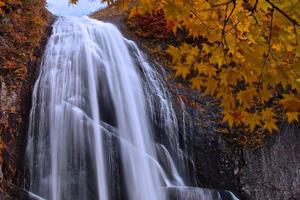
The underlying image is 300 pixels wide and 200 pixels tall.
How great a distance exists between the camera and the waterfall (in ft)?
21.3

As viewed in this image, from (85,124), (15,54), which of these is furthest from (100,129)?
(15,54)

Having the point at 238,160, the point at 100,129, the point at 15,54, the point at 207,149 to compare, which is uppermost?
the point at 15,54

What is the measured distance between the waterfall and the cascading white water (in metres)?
0.01

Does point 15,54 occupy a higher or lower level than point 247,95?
higher

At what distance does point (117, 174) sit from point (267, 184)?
308 cm

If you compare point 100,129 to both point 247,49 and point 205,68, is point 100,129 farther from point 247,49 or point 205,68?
point 247,49

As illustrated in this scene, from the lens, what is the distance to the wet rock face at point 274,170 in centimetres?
849

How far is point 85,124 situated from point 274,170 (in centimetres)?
364

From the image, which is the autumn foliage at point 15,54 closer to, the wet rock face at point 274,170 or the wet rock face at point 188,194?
the wet rock face at point 188,194

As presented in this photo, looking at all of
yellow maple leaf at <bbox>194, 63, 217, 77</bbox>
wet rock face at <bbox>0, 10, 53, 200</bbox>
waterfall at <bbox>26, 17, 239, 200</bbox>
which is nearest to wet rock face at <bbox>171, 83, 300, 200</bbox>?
waterfall at <bbox>26, 17, 239, 200</bbox>

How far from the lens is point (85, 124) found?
7062 millimetres

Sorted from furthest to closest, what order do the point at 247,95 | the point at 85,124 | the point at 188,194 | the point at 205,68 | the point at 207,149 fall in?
1. the point at 207,149
2. the point at 85,124
3. the point at 188,194
4. the point at 247,95
5. the point at 205,68

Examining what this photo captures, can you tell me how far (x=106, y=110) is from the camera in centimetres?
762

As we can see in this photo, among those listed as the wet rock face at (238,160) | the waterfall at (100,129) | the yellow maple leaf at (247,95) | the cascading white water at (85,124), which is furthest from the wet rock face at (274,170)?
the yellow maple leaf at (247,95)
